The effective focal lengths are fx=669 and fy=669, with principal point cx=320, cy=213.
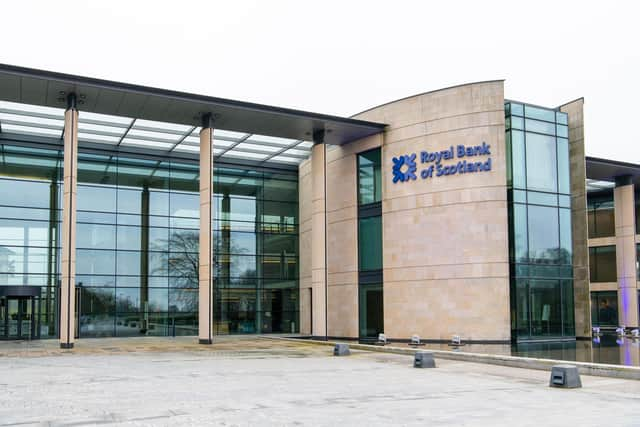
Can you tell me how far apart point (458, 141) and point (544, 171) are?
180 inches

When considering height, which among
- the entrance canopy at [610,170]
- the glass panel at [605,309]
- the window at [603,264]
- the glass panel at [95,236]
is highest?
the entrance canopy at [610,170]

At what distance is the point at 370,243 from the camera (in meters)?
35.7

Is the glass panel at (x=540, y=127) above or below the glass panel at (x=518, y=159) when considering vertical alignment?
above

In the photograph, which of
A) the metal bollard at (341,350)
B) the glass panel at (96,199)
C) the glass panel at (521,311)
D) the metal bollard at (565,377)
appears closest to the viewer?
the metal bollard at (565,377)

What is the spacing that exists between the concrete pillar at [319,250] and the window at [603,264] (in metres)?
29.6

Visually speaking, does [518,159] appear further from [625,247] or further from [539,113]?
[625,247]

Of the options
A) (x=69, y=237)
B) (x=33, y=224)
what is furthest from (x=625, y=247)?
(x=33, y=224)

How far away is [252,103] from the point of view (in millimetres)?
31812

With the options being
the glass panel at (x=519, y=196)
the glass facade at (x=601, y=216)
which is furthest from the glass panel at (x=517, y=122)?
the glass facade at (x=601, y=216)

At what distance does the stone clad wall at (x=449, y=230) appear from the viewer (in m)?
30.7

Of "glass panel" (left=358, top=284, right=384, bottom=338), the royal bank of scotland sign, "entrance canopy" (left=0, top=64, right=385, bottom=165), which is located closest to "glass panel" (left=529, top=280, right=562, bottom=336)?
the royal bank of scotland sign

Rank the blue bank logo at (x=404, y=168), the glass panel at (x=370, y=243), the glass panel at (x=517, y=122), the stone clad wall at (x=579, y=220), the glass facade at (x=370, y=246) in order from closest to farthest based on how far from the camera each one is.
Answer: the glass panel at (x=517, y=122), the blue bank logo at (x=404, y=168), the stone clad wall at (x=579, y=220), the glass facade at (x=370, y=246), the glass panel at (x=370, y=243)

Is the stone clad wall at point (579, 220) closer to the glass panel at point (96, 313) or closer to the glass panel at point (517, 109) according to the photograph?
the glass panel at point (517, 109)

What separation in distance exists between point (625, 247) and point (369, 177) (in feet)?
64.3
